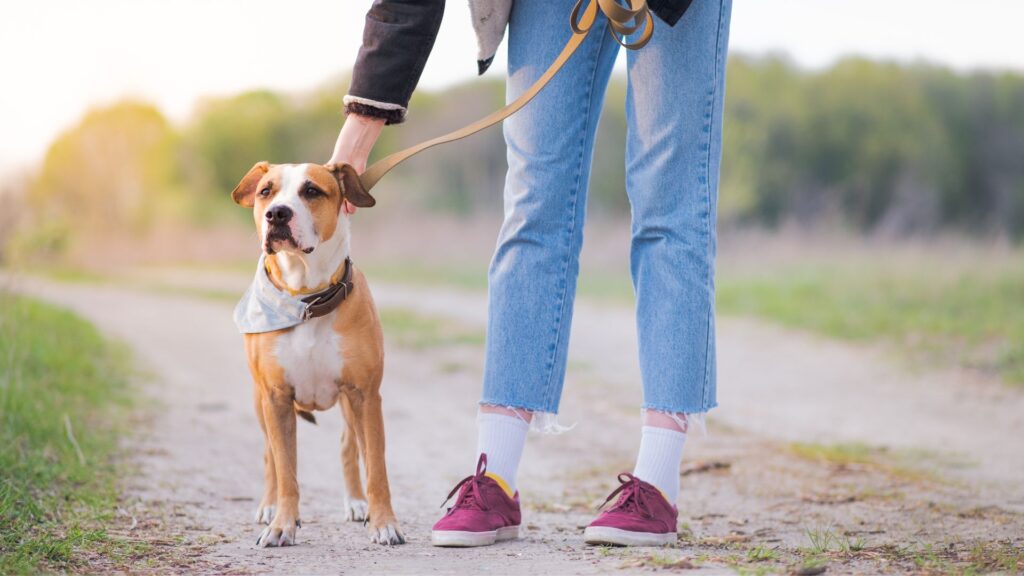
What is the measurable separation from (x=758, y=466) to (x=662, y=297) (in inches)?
60.8

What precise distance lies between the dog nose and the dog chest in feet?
0.89

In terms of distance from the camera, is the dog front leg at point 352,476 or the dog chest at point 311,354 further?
the dog front leg at point 352,476

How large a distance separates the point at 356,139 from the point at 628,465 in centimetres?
193

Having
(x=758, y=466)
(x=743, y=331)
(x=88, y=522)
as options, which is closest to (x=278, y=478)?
(x=88, y=522)

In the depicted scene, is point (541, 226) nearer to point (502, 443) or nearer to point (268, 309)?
point (502, 443)

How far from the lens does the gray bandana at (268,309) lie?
8.32ft

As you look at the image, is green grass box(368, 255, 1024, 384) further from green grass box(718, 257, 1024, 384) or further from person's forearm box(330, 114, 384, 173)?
person's forearm box(330, 114, 384, 173)

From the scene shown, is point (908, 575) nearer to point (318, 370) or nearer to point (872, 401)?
point (318, 370)

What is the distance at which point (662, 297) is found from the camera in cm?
250

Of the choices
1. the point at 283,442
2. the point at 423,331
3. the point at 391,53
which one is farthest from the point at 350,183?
the point at 423,331

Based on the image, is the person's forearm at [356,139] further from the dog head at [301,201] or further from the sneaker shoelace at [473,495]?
A: the sneaker shoelace at [473,495]

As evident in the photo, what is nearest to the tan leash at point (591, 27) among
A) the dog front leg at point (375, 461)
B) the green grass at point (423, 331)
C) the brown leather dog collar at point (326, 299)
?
the brown leather dog collar at point (326, 299)

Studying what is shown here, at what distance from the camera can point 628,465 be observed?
13.0ft

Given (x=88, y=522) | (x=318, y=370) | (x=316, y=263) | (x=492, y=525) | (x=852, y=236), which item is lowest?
(x=88, y=522)
